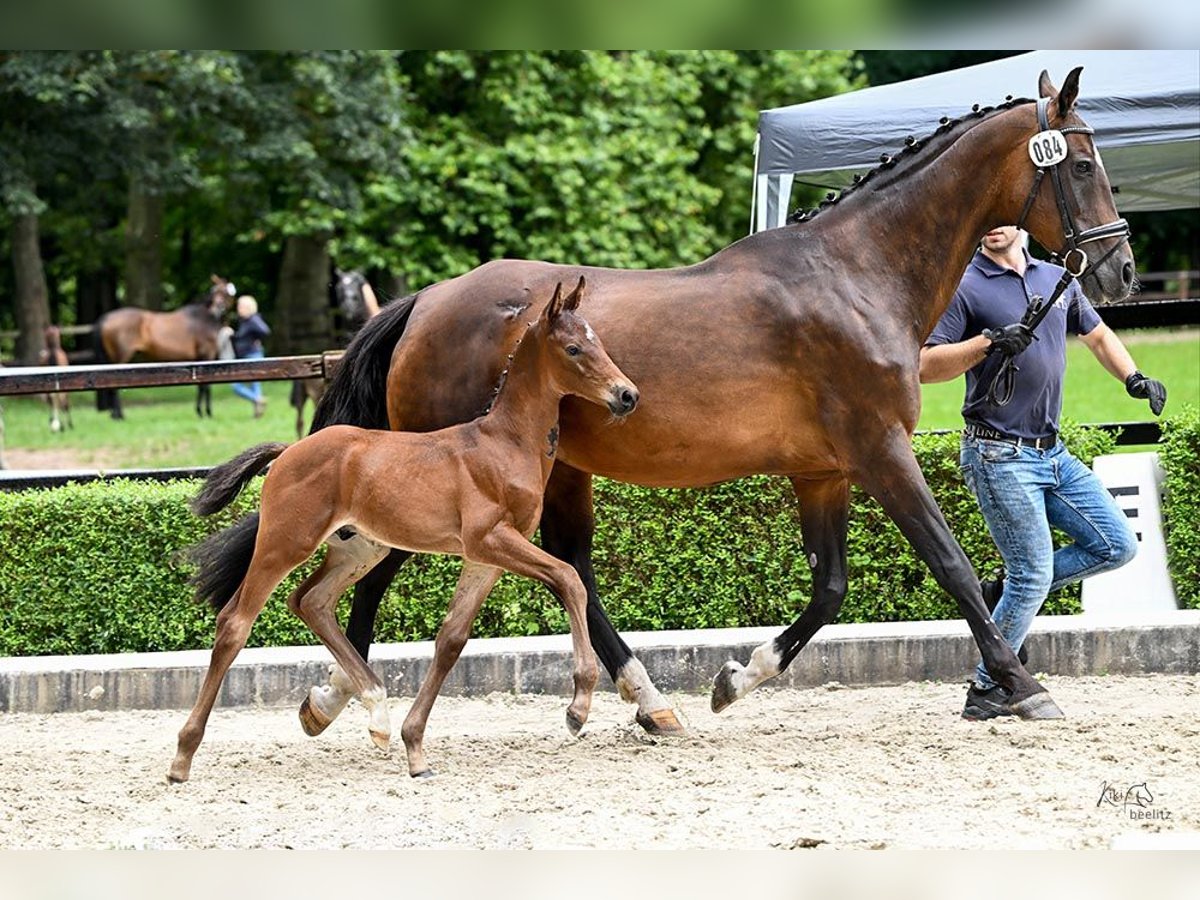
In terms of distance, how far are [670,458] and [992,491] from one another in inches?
51.1

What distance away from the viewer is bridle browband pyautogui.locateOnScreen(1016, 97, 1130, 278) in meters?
5.41

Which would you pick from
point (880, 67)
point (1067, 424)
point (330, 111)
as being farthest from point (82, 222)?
point (1067, 424)

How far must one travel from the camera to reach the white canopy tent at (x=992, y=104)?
9.45 metres

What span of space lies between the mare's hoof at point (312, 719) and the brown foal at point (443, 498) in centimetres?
31

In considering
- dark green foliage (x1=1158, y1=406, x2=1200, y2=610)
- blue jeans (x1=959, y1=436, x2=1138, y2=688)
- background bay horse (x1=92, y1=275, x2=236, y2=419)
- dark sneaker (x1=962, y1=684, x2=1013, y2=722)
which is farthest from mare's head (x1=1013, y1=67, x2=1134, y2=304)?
background bay horse (x1=92, y1=275, x2=236, y2=419)

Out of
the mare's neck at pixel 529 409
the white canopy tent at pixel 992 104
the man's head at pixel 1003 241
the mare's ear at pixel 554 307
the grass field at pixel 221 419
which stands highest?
the white canopy tent at pixel 992 104

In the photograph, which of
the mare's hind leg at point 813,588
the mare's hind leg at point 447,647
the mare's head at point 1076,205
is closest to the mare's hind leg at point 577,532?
the mare's hind leg at point 813,588

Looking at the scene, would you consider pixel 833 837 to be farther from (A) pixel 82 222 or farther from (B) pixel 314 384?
(A) pixel 82 222

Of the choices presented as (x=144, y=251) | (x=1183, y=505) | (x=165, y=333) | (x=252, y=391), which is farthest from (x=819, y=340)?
(x=144, y=251)

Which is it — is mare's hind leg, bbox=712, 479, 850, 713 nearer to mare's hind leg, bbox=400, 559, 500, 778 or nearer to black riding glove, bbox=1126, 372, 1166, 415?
mare's hind leg, bbox=400, 559, 500, 778

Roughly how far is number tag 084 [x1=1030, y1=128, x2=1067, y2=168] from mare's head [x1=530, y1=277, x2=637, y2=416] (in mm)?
1644

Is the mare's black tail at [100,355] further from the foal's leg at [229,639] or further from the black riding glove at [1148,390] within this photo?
the black riding glove at [1148,390]

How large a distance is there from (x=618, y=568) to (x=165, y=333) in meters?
19.7

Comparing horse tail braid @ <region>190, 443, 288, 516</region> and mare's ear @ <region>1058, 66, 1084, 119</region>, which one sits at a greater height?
mare's ear @ <region>1058, 66, 1084, 119</region>
